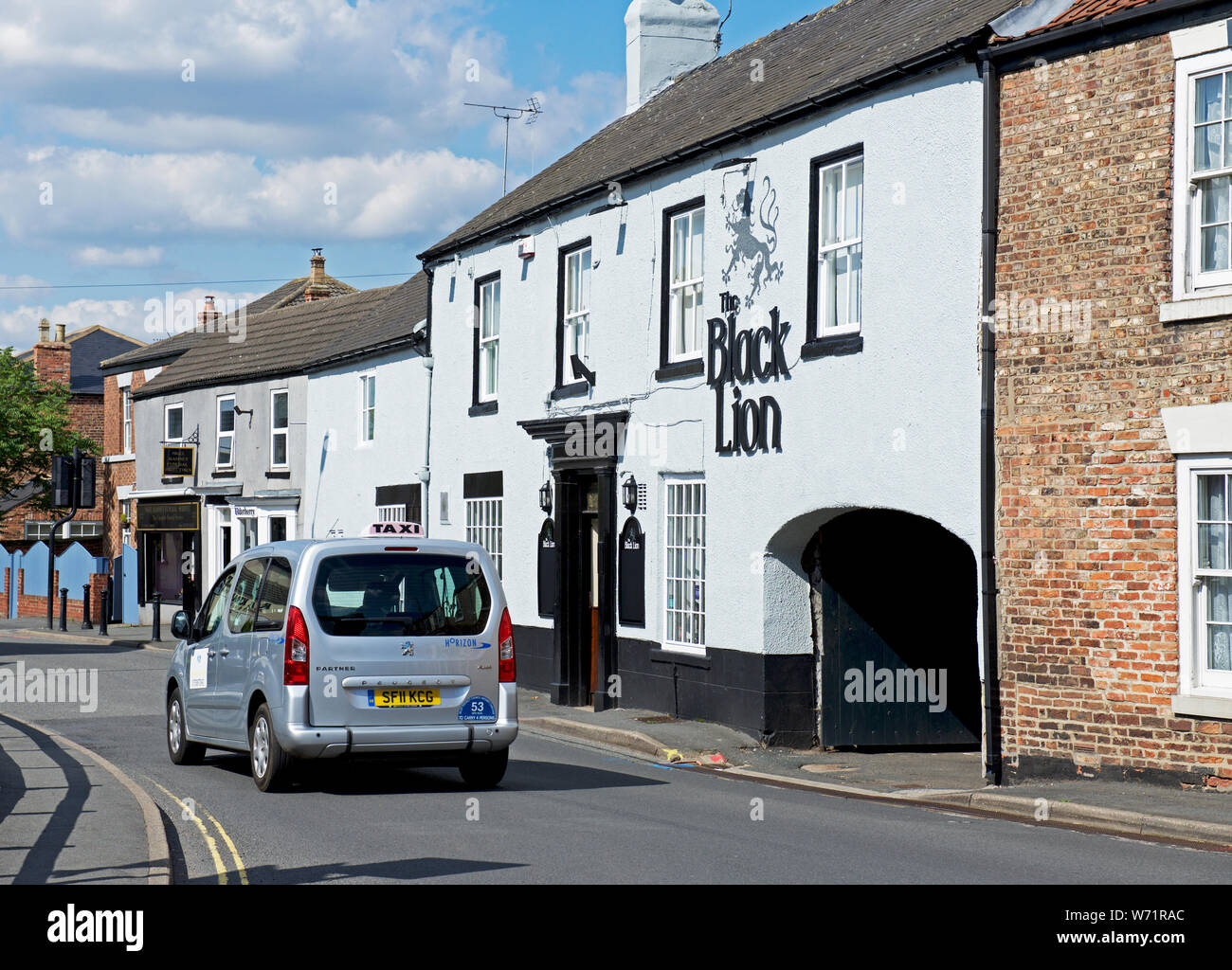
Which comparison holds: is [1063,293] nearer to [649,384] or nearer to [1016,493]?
[1016,493]

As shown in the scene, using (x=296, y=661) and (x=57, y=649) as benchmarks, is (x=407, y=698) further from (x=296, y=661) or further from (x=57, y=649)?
(x=57, y=649)

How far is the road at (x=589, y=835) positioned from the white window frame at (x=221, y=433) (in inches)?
821

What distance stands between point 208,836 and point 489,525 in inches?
537

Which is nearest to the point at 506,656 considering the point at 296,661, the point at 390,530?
the point at 390,530

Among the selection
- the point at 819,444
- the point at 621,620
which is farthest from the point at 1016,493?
the point at 621,620

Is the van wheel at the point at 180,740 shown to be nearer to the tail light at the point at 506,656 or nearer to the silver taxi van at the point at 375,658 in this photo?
the silver taxi van at the point at 375,658

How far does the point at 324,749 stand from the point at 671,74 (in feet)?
51.2

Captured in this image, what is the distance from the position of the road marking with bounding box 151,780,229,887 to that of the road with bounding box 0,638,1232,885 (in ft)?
0.08

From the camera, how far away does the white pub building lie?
546 inches

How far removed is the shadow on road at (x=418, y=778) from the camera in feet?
39.2

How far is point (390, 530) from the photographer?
12.3 metres

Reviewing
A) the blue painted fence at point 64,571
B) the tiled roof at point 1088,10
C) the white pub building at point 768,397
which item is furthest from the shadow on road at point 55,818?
the blue painted fence at point 64,571

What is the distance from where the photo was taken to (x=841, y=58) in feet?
54.4

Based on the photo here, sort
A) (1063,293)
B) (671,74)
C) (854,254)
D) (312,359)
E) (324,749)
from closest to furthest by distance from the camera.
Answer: (324,749) → (1063,293) → (854,254) → (671,74) → (312,359)
